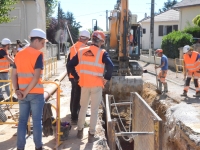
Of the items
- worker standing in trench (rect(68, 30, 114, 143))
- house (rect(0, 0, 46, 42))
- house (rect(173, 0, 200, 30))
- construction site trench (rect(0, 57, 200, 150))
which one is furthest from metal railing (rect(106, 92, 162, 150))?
house (rect(173, 0, 200, 30))

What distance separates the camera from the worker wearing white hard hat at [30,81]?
4.53 m

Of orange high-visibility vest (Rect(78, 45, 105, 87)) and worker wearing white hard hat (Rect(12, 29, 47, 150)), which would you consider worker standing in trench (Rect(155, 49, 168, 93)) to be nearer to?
orange high-visibility vest (Rect(78, 45, 105, 87))

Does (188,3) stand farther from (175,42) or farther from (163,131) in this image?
(163,131)

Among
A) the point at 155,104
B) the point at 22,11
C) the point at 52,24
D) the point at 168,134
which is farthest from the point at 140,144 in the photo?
the point at 52,24

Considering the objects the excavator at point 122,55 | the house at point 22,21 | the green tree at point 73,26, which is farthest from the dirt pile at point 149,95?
the green tree at point 73,26

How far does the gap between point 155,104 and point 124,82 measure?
1.31 metres

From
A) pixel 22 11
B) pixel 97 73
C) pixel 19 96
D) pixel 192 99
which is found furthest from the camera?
pixel 22 11

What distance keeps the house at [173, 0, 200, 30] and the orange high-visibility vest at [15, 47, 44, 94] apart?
28.1 m

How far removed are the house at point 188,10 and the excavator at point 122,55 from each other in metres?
16.7

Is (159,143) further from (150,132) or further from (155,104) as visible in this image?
→ (155,104)

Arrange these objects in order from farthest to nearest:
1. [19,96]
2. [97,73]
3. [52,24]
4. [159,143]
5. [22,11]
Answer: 1. [52,24]
2. [22,11]
3. [97,73]
4. [19,96]
5. [159,143]

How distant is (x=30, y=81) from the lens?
4586mm

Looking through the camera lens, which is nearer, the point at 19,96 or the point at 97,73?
the point at 19,96

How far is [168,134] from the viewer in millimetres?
7879
